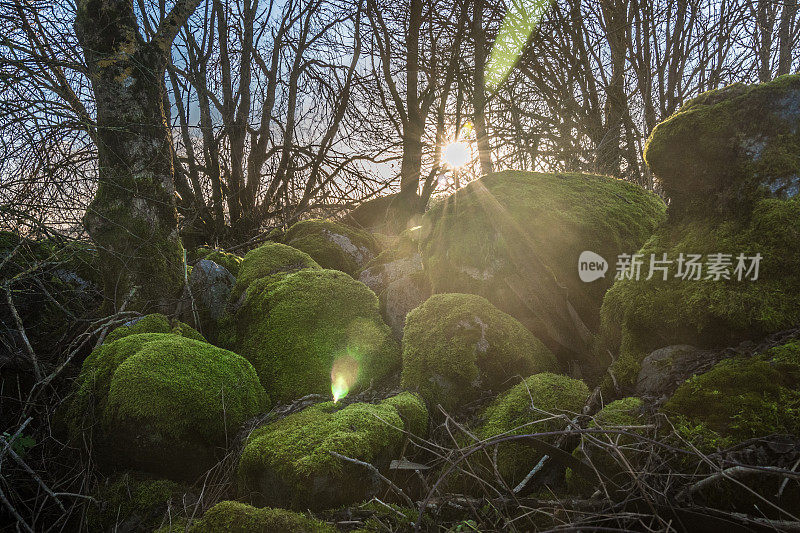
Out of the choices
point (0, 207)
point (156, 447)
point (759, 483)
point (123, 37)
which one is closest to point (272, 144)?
point (123, 37)

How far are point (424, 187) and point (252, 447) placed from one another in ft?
25.2

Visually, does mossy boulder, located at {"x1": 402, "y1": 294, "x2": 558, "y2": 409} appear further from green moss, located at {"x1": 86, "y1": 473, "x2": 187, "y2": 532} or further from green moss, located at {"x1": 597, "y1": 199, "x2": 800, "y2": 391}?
green moss, located at {"x1": 86, "y1": 473, "x2": 187, "y2": 532}

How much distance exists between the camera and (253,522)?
1.87 metres

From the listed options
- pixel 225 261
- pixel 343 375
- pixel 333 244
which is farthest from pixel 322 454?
pixel 333 244

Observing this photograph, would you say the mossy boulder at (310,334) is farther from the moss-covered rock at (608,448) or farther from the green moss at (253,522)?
the moss-covered rock at (608,448)

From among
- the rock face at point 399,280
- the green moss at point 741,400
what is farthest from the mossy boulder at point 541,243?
the green moss at point 741,400

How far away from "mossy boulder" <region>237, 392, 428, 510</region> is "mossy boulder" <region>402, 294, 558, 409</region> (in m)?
0.37

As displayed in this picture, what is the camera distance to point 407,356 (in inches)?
132

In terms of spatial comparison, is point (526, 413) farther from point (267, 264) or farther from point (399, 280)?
point (267, 264)

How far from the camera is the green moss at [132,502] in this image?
2.46 m

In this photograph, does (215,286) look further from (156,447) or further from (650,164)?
(650,164)

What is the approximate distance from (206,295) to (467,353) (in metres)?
3.17

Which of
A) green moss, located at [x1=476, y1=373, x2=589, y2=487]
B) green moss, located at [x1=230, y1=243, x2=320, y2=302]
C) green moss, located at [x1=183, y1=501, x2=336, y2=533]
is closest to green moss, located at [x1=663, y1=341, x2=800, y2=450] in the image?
green moss, located at [x1=476, y1=373, x2=589, y2=487]

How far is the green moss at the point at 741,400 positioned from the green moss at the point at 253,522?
1655 mm
